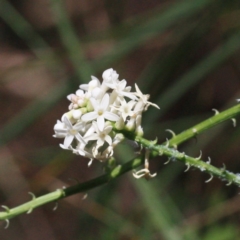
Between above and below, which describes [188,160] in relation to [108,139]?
below

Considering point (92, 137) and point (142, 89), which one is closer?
point (92, 137)

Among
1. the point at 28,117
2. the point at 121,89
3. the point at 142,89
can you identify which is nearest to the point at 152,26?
the point at 142,89

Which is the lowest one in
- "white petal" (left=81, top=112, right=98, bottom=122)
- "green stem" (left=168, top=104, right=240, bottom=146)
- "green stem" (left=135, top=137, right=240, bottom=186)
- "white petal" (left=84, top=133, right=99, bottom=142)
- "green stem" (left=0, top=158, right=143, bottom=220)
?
"green stem" (left=135, top=137, right=240, bottom=186)

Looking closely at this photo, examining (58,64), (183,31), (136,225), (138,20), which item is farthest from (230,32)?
(136,225)

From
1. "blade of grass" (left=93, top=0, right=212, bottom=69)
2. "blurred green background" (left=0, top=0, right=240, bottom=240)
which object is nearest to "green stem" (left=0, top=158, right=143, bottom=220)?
"blurred green background" (left=0, top=0, right=240, bottom=240)

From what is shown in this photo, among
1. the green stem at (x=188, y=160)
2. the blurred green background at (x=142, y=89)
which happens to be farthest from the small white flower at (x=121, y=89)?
the blurred green background at (x=142, y=89)

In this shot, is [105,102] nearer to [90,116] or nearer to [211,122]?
[90,116]

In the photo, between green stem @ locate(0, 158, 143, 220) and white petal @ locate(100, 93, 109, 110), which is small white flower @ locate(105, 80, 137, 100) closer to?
white petal @ locate(100, 93, 109, 110)

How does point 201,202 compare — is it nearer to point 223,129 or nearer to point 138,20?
point 223,129
